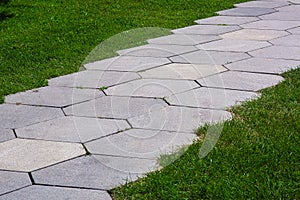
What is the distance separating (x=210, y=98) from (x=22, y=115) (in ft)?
4.03

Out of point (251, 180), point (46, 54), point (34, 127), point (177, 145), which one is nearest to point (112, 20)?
point (46, 54)

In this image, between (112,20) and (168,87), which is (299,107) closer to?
(168,87)

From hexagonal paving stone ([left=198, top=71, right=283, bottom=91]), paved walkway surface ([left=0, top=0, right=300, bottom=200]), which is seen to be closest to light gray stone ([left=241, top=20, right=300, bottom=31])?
paved walkway surface ([left=0, top=0, right=300, bottom=200])

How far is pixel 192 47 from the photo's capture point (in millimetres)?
4750

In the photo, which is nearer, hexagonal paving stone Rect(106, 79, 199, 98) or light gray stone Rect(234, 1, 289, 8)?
hexagonal paving stone Rect(106, 79, 199, 98)

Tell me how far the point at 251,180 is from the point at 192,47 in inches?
99.5

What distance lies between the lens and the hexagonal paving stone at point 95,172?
96.1 inches

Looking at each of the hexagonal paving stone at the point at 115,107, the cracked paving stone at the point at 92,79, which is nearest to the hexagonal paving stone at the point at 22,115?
the hexagonal paving stone at the point at 115,107

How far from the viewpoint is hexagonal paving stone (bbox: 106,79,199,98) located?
11.7 ft

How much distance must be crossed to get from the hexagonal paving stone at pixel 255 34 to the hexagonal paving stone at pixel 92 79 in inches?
59.5

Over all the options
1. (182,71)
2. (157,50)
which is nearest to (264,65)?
(182,71)

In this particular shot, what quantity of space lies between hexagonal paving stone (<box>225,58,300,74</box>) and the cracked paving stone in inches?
33.0

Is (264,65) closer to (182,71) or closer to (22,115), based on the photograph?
(182,71)

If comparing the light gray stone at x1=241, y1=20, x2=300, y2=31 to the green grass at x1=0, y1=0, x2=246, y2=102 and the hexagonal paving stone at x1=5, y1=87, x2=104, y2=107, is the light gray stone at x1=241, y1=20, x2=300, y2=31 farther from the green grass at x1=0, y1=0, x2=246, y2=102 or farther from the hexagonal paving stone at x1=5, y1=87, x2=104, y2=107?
the hexagonal paving stone at x1=5, y1=87, x2=104, y2=107
